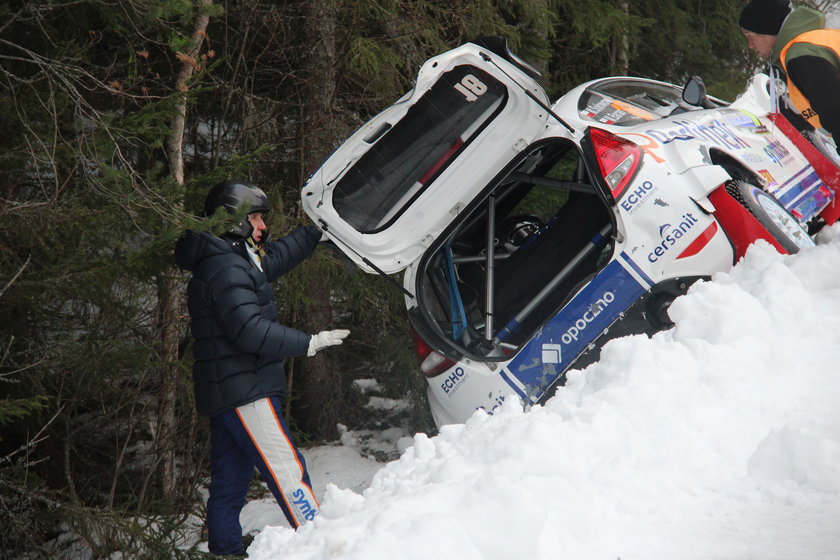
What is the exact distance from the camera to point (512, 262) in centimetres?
572

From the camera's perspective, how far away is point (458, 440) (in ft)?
10.8

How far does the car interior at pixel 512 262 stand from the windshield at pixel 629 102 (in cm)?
29

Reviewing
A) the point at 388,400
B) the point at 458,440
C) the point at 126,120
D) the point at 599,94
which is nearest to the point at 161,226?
the point at 126,120

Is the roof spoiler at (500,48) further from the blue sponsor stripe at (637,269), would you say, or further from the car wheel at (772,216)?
the car wheel at (772,216)

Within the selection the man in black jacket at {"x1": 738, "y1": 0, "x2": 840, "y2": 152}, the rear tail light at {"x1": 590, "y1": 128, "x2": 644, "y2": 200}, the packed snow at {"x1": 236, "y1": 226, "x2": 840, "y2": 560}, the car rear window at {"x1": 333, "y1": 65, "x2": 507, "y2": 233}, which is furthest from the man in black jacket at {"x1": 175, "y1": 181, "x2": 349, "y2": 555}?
the man in black jacket at {"x1": 738, "y1": 0, "x2": 840, "y2": 152}

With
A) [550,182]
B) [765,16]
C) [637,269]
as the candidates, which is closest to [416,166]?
[550,182]

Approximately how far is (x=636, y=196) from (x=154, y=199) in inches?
98.4

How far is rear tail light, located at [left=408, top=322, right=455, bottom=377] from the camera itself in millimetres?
4934

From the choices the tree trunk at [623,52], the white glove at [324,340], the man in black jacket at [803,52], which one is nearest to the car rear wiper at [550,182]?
the man in black jacket at [803,52]

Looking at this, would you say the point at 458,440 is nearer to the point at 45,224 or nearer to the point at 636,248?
the point at 636,248

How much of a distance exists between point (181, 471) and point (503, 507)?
4.28 m

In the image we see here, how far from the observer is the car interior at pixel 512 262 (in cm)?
516

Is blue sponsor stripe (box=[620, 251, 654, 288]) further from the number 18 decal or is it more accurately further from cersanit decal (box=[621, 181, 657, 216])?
the number 18 decal

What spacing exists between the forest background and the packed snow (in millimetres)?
1967
